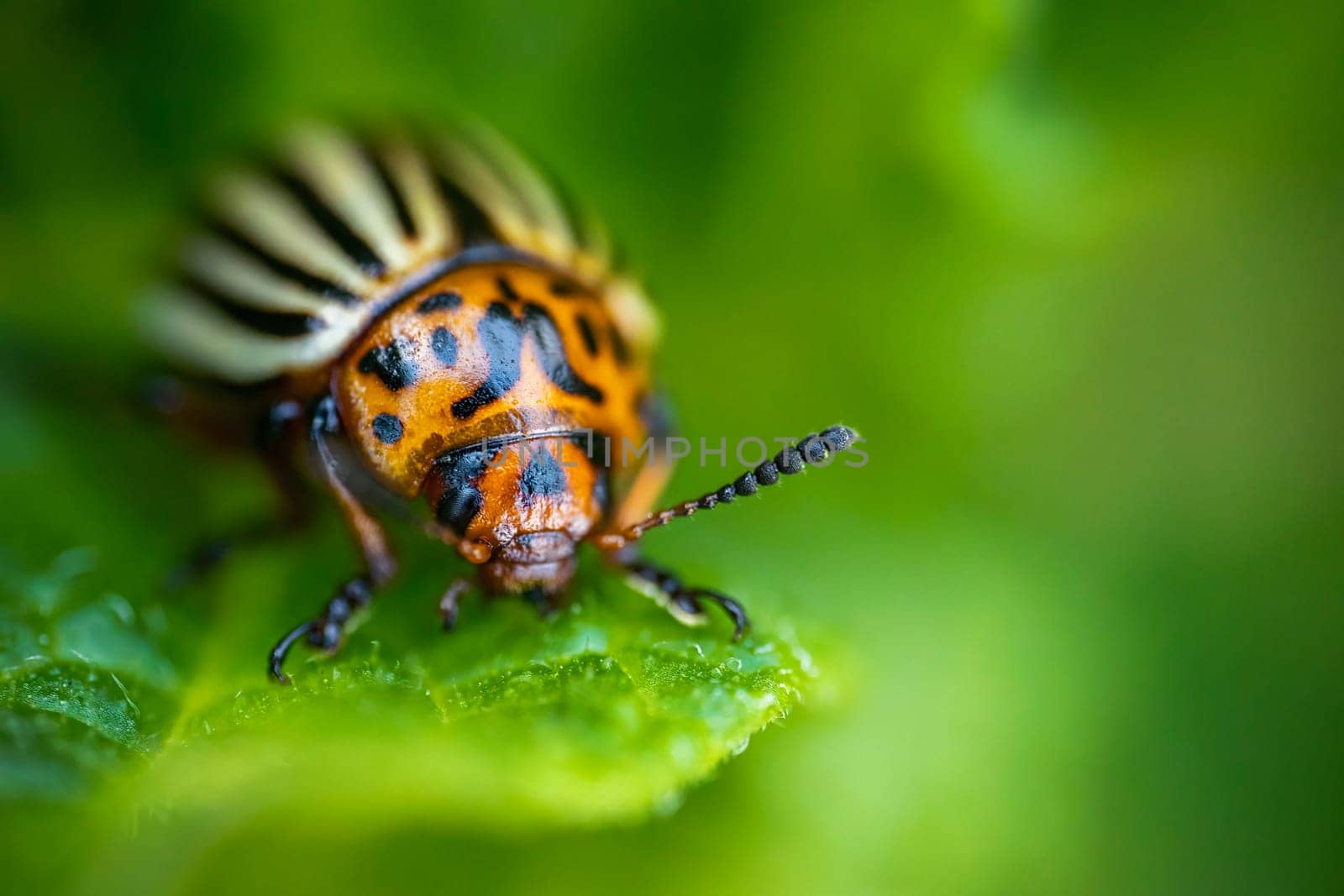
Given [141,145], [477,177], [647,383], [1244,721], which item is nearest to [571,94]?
[477,177]

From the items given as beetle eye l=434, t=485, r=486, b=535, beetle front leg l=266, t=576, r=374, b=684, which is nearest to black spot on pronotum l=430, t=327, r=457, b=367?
beetle eye l=434, t=485, r=486, b=535

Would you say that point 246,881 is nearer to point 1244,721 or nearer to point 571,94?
point 571,94

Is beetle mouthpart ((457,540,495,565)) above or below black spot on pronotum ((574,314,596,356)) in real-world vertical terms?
below

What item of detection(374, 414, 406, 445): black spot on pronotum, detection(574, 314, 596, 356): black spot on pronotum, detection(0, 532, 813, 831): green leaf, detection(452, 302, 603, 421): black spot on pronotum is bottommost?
detection(0, 532, 813, 831): green leaf

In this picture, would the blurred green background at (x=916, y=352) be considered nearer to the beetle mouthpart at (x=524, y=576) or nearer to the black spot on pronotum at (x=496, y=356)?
the beetle mouthpart at (x=524, y=576)

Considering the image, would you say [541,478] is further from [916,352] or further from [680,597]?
[916,352]

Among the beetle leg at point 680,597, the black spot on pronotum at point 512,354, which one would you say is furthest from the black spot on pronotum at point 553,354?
the beetle leg at point 680,597

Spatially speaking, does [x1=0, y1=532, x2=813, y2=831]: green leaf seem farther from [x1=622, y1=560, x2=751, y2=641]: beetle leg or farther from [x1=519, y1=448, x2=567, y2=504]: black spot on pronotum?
[x1=519, y1=448, x2=567, y2=504]: black spot on pronotum
